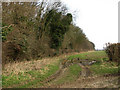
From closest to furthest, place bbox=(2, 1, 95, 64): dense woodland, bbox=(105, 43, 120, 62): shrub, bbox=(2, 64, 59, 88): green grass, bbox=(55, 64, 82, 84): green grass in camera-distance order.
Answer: bbox=(2, 64, 59, 88): green grass, bbox=(55, 64, 82, 84): green grass, bbox=(105, 43, 120, 62): shrub, bbox=(2, 1, 95, 64): dense woodland

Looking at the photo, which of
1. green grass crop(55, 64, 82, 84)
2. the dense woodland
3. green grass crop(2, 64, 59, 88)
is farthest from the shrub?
the dense woodland

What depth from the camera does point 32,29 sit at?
888 inches

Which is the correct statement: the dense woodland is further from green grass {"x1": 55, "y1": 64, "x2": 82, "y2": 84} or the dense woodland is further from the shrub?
the shrub

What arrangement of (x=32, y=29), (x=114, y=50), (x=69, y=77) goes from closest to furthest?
(x=69, y=77), (x=114, y=50), (x=32, y=29)

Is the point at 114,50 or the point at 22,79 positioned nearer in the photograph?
the point at 22,79

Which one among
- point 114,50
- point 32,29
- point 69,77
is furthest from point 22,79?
point 32,29

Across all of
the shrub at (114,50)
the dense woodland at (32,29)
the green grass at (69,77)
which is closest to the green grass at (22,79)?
the green grass at (69,77)

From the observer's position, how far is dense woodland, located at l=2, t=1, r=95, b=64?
15930 mm

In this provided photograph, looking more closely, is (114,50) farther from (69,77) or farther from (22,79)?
(22,79)

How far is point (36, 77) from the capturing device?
11.8m

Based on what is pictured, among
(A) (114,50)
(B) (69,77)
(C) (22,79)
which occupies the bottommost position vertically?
(B) (69,77)

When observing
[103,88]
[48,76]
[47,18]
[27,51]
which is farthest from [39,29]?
[103,88]

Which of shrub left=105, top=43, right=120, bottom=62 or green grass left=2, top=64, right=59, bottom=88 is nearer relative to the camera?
green grass left=2, top=64, right=59, bottom=88

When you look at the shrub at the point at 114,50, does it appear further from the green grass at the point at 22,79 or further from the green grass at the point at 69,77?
the green grass at the point at 22,79
